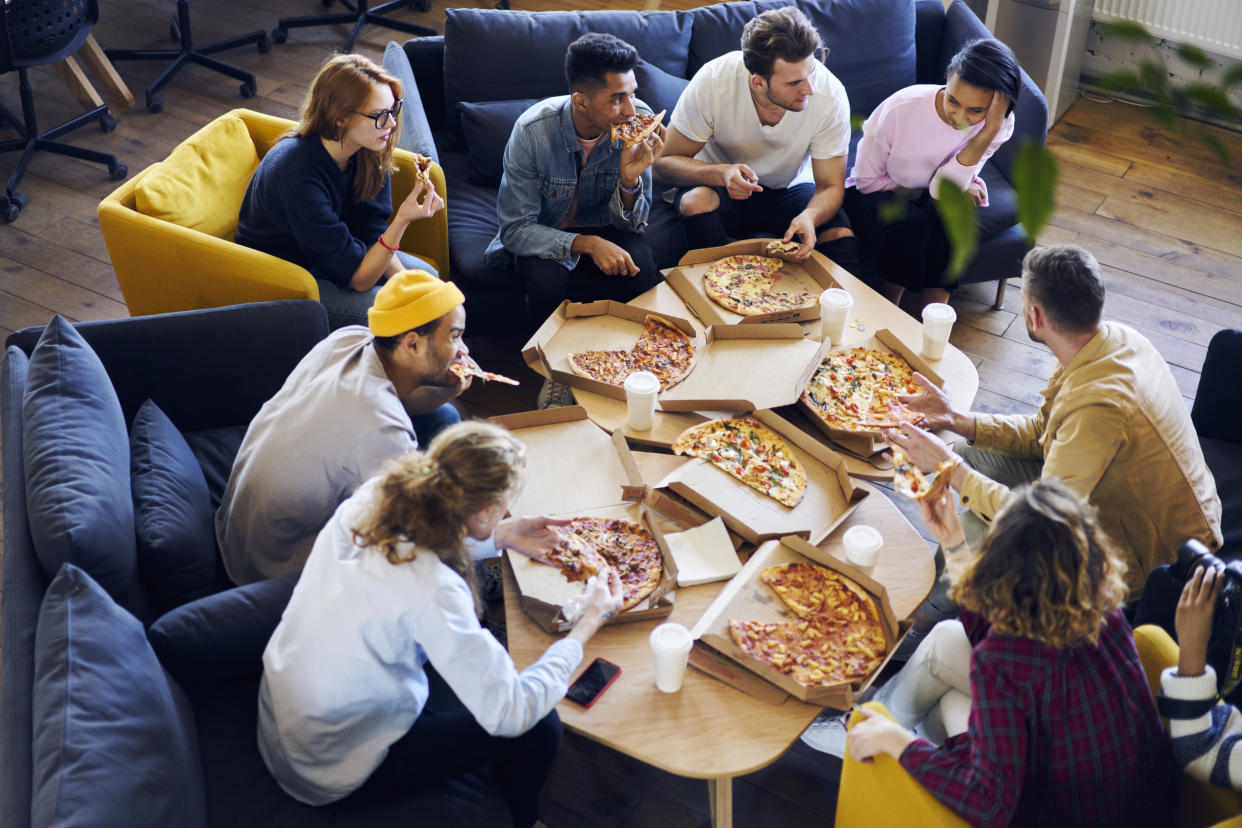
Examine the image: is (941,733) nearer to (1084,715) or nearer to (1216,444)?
(1084,715)

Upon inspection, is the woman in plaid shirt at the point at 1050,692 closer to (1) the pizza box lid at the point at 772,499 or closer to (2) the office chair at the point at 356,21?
(1) the pizza box lid at the point at 772,499

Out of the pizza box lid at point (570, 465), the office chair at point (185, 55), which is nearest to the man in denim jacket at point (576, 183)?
the pizza box lid at point (570, 465)

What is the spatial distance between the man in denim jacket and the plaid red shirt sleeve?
1.86m

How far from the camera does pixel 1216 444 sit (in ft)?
9.37

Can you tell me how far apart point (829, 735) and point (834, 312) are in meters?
1.11

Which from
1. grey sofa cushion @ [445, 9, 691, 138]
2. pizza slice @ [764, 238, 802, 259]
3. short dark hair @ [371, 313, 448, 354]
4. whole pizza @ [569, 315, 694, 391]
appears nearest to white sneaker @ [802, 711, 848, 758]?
whole pizza @ [569, 315, 694, 391]

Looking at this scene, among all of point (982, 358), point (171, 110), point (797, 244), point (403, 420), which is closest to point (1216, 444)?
point (982, 358)

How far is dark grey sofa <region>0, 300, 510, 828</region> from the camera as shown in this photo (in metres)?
1.71

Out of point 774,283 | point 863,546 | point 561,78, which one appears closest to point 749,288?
point 774,283

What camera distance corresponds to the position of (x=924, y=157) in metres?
3.48

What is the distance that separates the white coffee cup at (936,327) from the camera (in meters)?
2.85

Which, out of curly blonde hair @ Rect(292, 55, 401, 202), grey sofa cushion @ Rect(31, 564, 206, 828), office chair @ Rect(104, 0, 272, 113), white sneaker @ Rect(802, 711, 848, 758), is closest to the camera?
grey sofa cushion @ Rect(31, 564, 206, 828)

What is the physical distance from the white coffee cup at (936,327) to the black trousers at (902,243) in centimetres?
76

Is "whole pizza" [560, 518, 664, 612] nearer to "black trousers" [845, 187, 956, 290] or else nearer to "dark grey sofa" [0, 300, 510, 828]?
"dark grey sofa" [0, 300, 510, 828]
